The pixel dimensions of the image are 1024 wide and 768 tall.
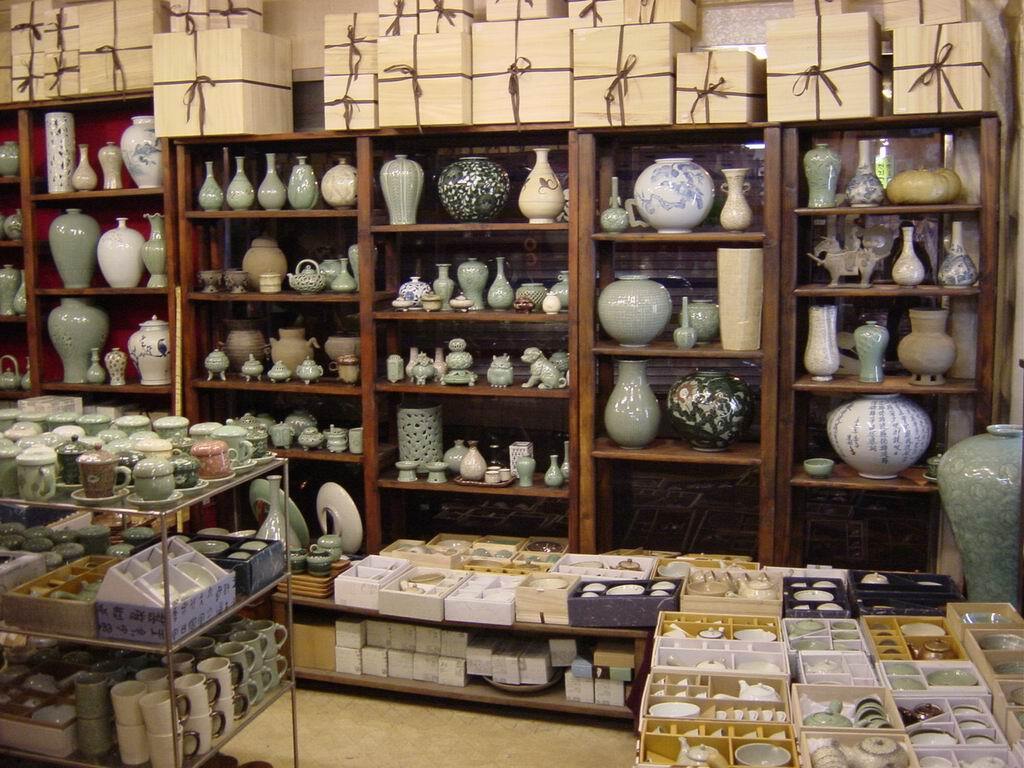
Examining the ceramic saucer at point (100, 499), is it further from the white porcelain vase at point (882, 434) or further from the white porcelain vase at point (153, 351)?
the white porcelain vase at point (882, 434)

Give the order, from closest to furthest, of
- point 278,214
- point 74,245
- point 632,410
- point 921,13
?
point 921,13 < point 632,410 < point 278,214 < point 74,245

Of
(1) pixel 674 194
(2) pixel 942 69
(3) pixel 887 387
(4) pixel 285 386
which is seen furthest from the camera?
(4) pixel 285 386

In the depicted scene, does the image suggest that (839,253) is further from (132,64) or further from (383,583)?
(132,64)

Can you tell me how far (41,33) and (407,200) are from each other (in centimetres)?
181

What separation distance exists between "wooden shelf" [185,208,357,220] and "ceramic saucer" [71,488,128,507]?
1.73 metres

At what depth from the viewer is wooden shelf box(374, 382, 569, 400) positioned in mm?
4109

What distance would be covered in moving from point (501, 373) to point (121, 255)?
5.85ft

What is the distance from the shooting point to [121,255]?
477cm

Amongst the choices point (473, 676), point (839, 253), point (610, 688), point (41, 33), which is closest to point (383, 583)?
point (473, 676)

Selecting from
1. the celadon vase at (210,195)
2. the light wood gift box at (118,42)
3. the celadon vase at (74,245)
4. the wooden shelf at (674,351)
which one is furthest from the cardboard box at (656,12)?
the celadon vase at (74,245)

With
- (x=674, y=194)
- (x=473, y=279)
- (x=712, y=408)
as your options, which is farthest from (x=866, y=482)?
(x=473, y=279)

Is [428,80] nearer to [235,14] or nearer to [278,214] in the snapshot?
[278,214]

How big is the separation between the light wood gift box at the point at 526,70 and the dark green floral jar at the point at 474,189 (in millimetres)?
211

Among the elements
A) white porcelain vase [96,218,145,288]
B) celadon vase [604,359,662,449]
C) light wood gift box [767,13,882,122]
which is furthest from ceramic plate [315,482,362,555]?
light wood gift box [767,13,882,122]
